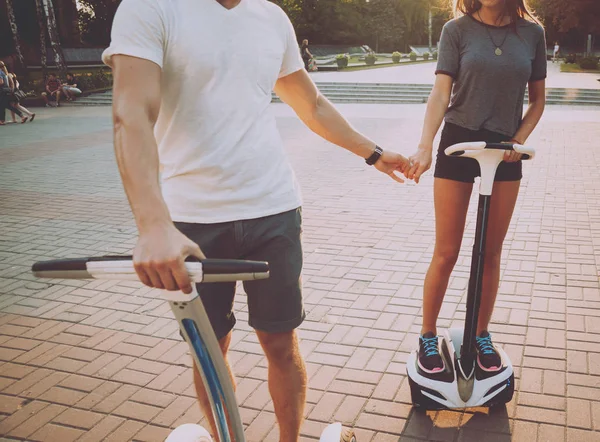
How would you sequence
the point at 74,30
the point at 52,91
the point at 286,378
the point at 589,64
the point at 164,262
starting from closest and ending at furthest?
1. the point at 164,262
2. the point at 286,378
3. the point at 52,91
4. the point at 589,64
5. the point at 74,30

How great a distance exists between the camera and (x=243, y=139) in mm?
1881

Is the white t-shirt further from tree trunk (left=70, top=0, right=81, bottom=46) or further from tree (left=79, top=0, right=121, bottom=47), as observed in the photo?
tree (left=79, top=0, right=121, bottom=47)

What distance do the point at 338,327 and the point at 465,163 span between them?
1577mm

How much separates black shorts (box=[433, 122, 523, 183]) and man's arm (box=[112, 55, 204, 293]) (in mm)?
1568

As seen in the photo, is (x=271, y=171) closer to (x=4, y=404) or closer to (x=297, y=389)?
(x=297, y=389)

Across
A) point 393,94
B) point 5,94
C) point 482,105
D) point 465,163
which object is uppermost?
point 482,105

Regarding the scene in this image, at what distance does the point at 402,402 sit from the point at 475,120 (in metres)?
1.47

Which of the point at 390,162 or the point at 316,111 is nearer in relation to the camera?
the point at 316,111

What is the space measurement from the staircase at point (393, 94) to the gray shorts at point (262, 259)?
17264 millimetres

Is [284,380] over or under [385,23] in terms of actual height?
under

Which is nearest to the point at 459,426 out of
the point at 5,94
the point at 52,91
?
the point at 5,94

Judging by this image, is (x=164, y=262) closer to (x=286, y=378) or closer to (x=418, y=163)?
(x=286, y=378)

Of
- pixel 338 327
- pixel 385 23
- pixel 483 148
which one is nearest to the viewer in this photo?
pixel 483 148

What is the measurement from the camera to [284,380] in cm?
219
